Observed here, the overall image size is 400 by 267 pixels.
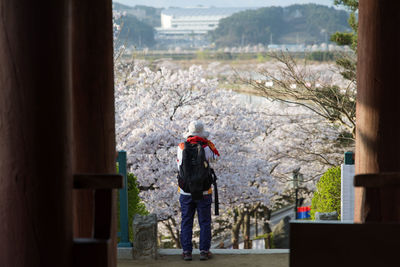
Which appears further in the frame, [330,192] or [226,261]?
[330,192]

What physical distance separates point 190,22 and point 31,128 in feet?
152

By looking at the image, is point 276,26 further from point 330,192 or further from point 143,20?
point 330,192

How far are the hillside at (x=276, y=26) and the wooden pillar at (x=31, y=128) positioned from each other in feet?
93.0

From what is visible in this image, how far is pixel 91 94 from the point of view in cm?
245

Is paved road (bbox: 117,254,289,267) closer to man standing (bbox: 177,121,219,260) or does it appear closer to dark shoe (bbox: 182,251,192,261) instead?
dark shoe (bbox: 182,251,192,261)

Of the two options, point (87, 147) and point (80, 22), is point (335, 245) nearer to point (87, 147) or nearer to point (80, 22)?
point (87, 147)

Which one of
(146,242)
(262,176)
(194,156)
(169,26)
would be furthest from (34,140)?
(169,26)

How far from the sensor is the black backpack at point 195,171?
14.0 feet

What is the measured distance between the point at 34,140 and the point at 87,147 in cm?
76

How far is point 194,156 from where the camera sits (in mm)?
4312

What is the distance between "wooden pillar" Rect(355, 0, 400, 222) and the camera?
7.87 ft

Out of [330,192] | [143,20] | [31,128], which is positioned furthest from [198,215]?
[143,20]

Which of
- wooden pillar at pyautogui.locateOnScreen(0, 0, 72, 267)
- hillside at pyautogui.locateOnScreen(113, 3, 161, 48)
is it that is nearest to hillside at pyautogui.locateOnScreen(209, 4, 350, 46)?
hillside at pyautogui.locateOnScreen(113, 3, 161, 48)

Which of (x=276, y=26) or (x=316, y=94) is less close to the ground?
(x=276, y=26)
